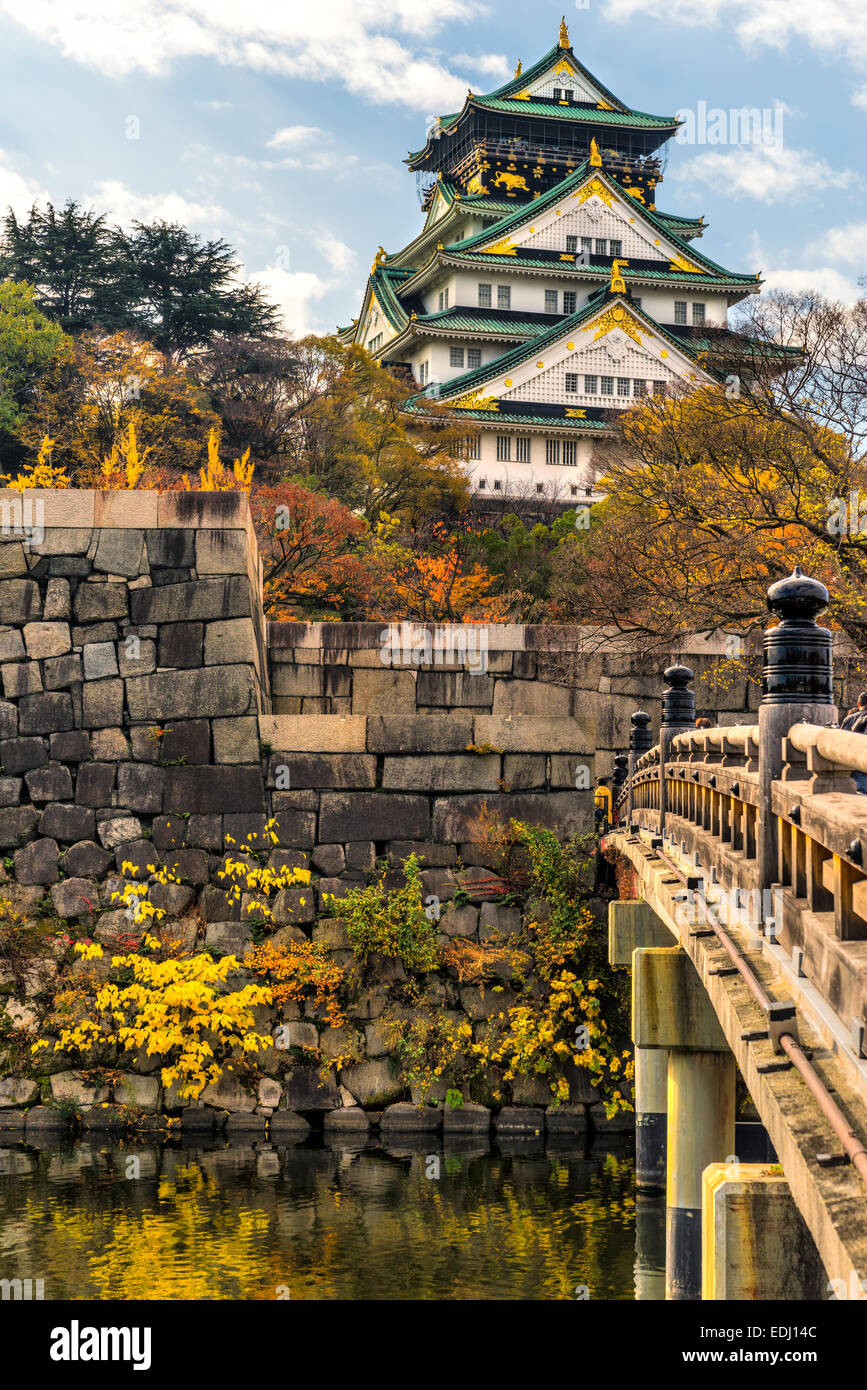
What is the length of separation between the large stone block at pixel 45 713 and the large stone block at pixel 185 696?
754 mm

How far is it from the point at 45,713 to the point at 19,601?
1.37m

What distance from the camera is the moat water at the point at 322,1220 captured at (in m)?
10.7

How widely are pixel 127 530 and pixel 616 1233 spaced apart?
371 inches

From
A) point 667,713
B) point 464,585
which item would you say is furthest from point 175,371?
point 667,713

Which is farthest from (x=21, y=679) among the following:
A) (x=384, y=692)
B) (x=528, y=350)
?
(x=528, y=350)

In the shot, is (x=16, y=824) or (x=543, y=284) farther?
(x=543, y=284)

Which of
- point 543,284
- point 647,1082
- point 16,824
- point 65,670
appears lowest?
point 647,1082

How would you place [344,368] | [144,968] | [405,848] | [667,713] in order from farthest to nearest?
1. [344,368]
2. [405,848]
3. [144,968]
4. [667,713]

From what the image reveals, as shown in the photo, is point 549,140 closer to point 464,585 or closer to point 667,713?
point 464,585

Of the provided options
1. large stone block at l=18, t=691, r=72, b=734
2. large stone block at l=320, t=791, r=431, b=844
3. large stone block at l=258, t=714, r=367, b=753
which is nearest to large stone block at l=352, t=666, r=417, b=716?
large stone block at l=258, t=714, r=367, b=753

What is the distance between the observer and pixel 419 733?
54.6ft

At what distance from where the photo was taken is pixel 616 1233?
474 inches

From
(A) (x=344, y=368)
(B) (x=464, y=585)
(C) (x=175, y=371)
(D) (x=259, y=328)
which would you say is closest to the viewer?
(B) (x=464, y=585)

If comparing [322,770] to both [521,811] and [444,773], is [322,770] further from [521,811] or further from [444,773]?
[521,811]
